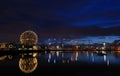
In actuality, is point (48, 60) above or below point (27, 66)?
below

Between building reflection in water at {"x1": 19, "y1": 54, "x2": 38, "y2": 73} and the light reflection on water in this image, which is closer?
building reflection in water at {"x1": 19, "y1": 54, "x2": 38, "y2": 73}

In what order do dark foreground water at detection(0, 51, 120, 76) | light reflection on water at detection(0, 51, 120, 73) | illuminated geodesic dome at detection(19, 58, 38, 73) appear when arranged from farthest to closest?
light reflection on water at detection(0, 51, 120, 73)
illuminated geodesic dome at detection(19, 58, 38, 73)
dark foreground water at detection(0, 51, 120, 76)

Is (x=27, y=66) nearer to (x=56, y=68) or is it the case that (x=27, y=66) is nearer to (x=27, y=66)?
(x=27, y=66)

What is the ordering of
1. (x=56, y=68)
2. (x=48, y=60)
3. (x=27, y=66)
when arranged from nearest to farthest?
(x=56, y=68)
(x=27, y=66)
(x=48, y=60)

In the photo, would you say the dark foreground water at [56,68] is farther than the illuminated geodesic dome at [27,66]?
No

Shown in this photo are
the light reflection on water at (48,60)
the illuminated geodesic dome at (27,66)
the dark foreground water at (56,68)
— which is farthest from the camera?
the light reflection on water at (48,60)

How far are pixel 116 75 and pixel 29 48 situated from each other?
5758 inches

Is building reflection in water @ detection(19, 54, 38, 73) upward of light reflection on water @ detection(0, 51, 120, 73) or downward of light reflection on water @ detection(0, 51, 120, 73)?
upward

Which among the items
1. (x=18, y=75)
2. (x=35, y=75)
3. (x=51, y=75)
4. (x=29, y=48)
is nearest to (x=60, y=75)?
(x=51, y=75)

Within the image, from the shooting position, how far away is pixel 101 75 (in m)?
33.8

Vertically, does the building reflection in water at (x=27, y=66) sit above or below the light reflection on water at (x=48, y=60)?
above

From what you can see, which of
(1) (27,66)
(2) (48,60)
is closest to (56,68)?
(1) (27,66)

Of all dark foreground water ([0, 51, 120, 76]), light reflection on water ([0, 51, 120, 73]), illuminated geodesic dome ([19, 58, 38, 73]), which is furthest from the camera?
light reflection on water ([0, 51, 120, 73])

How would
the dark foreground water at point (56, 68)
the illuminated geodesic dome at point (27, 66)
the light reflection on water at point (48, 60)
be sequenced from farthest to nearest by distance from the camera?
the light reflection on water at point (48, 60) < the illuminated geodesic dome at point (27, 66) < the dark foreground water at point (56, 68)
